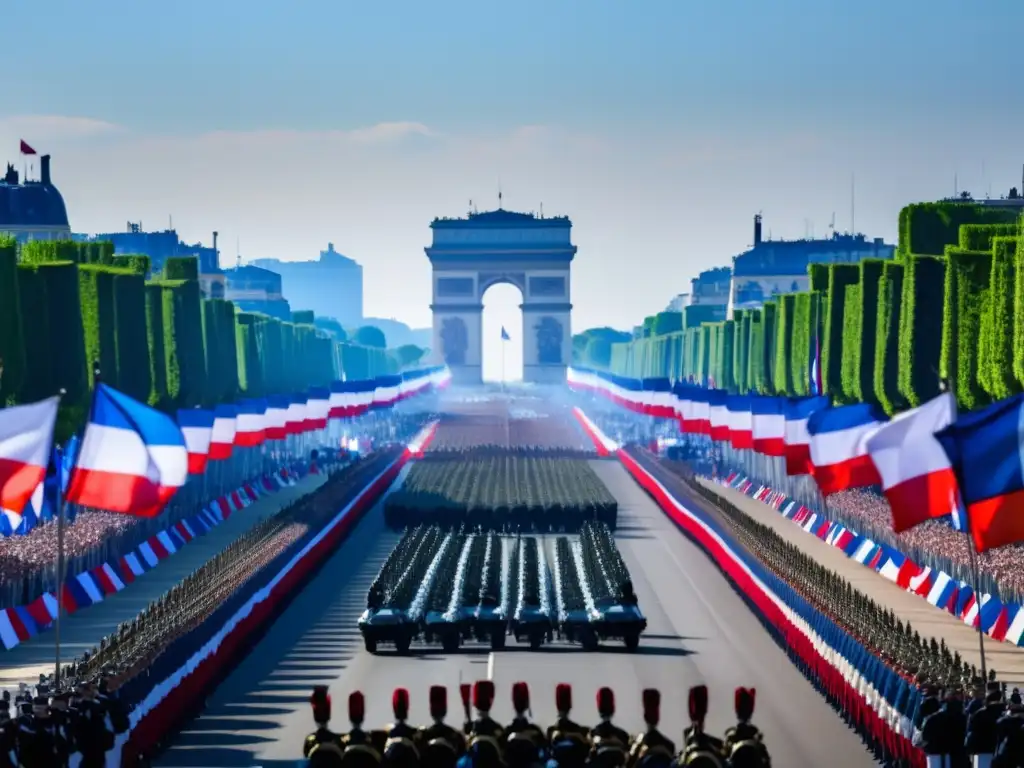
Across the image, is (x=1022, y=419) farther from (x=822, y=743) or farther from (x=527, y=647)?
(x=527, y=647)

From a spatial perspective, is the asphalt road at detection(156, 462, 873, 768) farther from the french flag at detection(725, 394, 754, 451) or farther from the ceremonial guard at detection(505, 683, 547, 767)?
the french flag at detection(725, 394, 754, 451)

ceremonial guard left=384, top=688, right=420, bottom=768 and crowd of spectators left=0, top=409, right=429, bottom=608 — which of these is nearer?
ceremonial guard left=384, top=688, right=420, bottom=768

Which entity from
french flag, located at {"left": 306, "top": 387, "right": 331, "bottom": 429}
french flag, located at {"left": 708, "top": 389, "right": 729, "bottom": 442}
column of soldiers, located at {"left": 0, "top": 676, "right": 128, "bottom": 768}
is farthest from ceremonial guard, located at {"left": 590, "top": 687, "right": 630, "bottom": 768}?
french flag, located at {"left": 306, "top": 387, "right": 331, "bottom": 429}

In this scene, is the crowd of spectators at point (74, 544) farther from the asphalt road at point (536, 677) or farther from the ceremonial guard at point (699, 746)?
the ceremonial guard at point (699, 746)

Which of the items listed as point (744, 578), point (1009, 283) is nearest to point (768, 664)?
point (744, 578)

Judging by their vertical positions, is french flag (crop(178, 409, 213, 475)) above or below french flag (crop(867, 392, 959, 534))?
below

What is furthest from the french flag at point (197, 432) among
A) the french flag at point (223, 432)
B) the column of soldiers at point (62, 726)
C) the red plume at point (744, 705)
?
the red plume at point (744, 705)
